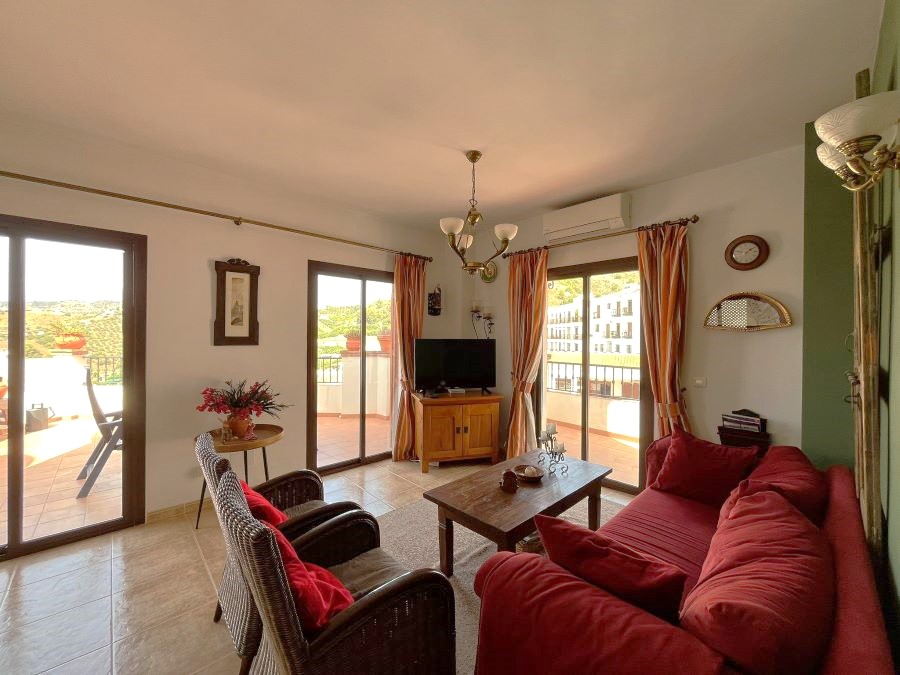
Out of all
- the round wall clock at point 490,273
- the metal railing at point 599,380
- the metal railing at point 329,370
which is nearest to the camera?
the metal railing at point 599,380

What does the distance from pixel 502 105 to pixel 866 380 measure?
2133mm

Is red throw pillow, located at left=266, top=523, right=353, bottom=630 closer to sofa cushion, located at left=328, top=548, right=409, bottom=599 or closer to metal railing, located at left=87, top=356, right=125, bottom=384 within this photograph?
sofa cushion, located at left=328, top=548, right=409, bottom=599

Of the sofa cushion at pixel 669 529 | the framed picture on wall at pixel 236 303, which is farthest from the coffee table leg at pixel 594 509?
the framed picture on wall at pixel 236 303

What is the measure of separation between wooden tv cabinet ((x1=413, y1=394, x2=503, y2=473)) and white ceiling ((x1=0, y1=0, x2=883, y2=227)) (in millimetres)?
2400

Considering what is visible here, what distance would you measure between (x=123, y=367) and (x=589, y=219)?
4075 millimetres

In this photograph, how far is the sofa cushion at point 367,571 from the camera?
1.60m

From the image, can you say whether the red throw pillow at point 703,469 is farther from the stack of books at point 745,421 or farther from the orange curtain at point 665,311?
the orange curtain at point 665,311

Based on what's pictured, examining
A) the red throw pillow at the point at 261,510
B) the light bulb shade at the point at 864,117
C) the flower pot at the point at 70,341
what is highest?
the light bulb shade at the point at 864,117

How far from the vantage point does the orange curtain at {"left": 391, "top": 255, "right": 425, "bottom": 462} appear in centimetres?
440

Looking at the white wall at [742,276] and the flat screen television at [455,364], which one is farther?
the flat screen television at [455,364]

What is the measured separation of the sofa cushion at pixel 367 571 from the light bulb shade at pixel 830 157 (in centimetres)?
216

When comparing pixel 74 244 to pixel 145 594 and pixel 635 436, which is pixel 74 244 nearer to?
pixel 145 594

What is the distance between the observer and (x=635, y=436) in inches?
143

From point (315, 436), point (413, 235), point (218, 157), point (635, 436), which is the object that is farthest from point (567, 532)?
point (413, 235)
